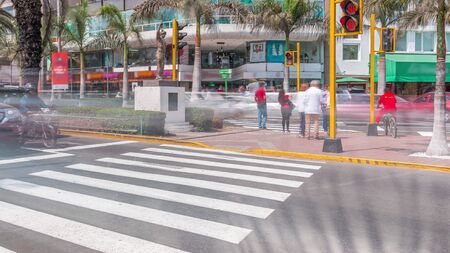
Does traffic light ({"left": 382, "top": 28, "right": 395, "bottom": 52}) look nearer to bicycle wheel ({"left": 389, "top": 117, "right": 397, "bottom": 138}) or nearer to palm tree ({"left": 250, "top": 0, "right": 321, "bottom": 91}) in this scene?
bicycle wheel ({"left": 389, "top": 117, "right": 397, "bottom": 138})

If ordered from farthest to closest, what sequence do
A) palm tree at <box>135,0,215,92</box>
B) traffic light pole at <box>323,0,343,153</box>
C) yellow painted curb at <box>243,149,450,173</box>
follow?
palm tree at <box>135,0,215,92</box> < traffic light pole at <box>323,0,343,153</box> < yellow painted curb at <box>243,149,450,173</box>

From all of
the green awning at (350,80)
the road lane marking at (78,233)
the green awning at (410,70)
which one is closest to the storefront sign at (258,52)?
the green awning at (350,80)

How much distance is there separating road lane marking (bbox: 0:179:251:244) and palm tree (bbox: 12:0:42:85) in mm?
11888

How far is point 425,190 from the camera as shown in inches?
302

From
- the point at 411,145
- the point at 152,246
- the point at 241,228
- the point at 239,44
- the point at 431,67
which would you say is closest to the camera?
the point at 152,246

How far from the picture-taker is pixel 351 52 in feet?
132

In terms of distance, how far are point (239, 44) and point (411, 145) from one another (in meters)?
30.6

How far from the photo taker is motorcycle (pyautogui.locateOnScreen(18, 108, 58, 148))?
39.5ft

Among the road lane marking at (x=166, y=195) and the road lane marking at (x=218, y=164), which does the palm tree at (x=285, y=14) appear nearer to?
the road lane marking at (x=218, y=164)

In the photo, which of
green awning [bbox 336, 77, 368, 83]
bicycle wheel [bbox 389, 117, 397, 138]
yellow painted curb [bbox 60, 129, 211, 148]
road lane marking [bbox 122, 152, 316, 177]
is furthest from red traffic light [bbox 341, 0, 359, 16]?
green awning [bbox 336, 77, 368, 83]

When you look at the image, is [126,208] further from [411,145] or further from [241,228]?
[411,145]

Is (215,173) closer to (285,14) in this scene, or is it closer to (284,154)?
(284,154)

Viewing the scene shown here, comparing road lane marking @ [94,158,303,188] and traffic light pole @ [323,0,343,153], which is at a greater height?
traffic light pole @ [323,0,343,153]

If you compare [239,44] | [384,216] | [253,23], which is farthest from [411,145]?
[239,44]
